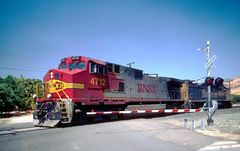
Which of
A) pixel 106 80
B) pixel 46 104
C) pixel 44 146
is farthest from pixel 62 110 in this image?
pixel 44 146

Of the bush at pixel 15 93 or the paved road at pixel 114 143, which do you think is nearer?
the paved road at pixel 114 143

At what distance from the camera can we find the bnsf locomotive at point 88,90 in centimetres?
1398

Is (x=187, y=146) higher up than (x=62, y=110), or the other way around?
(x=62, y=110)

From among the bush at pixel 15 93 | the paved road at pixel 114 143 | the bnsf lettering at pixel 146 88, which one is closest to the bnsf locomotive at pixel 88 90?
the bnsf lettering at pixel 146 88

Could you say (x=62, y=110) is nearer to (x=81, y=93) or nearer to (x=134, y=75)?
(x=81, y=93)

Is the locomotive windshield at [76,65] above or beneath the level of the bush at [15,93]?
above

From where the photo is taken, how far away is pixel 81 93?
48.3 feet

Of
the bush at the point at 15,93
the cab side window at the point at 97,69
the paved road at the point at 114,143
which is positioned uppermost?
the cab side window at the point at 97,69

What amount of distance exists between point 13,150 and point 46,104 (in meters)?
6.60

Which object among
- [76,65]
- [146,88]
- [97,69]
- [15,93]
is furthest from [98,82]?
[15,93]

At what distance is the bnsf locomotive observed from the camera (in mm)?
13977

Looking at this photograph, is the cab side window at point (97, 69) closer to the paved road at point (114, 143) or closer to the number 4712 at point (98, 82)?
the number 4712 at point (98, 82)

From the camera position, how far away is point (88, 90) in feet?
50.0

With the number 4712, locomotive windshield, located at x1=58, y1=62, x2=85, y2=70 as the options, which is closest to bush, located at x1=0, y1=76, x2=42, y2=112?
locomotive windshield, located at x1=58, y1=62, x2=85, y2=70
